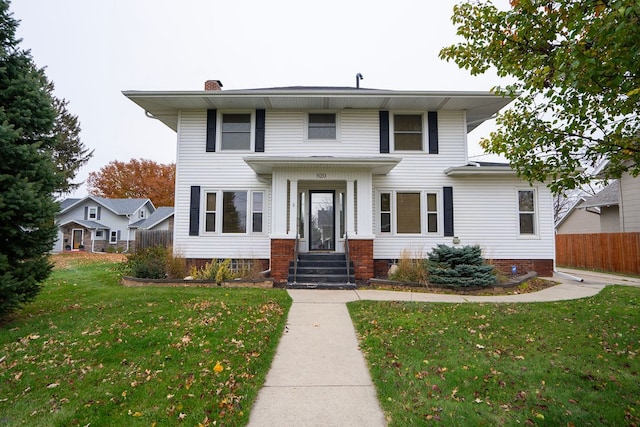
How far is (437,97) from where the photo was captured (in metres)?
10.7

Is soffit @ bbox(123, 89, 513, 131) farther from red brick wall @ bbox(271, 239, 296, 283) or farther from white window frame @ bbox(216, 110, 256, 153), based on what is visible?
red brick wall @ bbox(271, 239, 296, 283)

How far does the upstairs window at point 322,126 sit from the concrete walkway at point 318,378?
6.38 metres

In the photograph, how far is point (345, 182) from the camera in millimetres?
11180

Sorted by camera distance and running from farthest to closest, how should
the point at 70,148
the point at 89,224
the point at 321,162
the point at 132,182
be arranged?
1. the point at 132,182
2. the point at 70,148
3. the point at 89,224
4. the point at 321,162

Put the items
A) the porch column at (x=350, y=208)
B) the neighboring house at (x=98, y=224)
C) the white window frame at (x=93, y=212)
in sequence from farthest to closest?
the white window frame at (x=93, y=212), the neighboring house at (x=98, y=224), the porch column at (x=350, y=208)

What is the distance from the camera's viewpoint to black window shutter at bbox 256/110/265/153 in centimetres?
1145

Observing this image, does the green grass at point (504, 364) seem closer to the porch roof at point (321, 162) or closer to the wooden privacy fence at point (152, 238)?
the porch roof at point (321, 162)

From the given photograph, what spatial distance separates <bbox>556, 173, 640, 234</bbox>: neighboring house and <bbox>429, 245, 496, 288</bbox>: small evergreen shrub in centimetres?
479

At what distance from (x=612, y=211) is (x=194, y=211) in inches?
775

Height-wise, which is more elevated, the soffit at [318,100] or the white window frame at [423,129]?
the soffit at [318,100]

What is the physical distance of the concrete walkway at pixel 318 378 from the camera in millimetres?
3064

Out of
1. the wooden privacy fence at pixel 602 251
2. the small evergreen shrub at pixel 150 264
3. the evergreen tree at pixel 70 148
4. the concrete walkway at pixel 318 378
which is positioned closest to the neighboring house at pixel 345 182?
the small evergreen shrub at pixel 150 264

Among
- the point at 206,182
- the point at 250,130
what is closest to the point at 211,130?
the point at 250,130

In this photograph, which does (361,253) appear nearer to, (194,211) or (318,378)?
(194,211)
